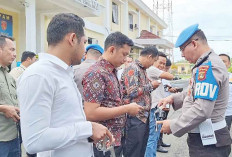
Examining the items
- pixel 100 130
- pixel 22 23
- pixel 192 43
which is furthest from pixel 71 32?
pixel 22 23

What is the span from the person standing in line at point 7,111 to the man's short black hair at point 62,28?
1320 mm

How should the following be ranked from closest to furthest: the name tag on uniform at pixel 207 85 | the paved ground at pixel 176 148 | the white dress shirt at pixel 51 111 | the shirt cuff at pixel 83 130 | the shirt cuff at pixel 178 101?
the white dress shirt at pixel 51 111 → the shirt cuff at pixel 83 130 → the name tag on uniform at pixel 207 85 → the shirt cuff at pixel 178 101 → the paved ground at pixel 176 148

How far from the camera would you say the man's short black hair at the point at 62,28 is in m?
1.54

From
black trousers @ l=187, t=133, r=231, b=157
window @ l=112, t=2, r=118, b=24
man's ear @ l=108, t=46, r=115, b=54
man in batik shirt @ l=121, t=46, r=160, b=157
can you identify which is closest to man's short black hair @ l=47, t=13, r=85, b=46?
man's ear @ l=108, t=46, r=115, b=54

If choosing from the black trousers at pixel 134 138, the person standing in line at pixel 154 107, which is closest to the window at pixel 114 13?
the person standing in line at pixel 154 107

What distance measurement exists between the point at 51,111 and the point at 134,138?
7.01 feet

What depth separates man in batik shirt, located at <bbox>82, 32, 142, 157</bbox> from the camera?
230 cm

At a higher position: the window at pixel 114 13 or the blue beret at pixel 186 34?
the window at pixel 114 13

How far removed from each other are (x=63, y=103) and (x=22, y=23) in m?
7.89

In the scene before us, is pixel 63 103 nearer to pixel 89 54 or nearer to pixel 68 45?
pixel 68 45

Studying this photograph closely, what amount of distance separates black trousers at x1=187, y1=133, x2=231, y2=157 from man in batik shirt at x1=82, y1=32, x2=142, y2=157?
23.4 inches

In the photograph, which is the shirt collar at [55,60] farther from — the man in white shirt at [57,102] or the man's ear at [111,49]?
the man's ear at [111,49]

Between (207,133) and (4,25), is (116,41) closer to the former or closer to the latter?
(207,133)

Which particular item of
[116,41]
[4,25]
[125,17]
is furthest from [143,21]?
[116,41]
